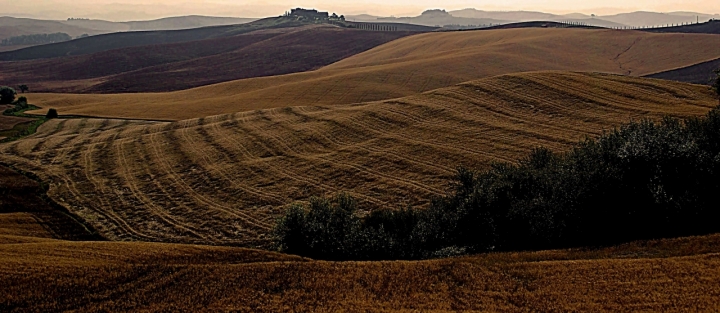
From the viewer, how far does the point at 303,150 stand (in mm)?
51094

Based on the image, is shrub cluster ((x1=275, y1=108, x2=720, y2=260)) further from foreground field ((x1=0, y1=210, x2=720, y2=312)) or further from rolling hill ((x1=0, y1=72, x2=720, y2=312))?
foreground field ((x1=0, y1=210, x2=720, y2=312))

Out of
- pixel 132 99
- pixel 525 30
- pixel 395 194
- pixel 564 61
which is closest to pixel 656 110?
pixel 395 194

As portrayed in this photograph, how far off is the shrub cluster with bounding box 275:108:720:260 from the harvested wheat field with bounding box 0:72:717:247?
630cm

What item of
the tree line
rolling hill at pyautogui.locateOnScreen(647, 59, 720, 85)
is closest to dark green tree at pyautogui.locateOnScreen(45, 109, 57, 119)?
the tree line

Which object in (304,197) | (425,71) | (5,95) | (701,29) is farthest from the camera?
(701,29)

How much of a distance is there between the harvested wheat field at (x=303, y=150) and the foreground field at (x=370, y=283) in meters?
12.9

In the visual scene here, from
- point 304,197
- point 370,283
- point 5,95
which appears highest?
point 5,95

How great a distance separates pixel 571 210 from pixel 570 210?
0.05 m

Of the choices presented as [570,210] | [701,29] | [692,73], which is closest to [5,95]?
[570,210]

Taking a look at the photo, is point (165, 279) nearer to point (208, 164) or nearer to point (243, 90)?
point (208, 164)

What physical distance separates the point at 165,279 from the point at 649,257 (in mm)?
17991

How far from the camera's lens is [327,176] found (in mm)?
43562

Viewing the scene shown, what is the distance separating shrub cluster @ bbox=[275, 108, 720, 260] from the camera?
25.8 m

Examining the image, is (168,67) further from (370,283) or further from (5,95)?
(370,283)
